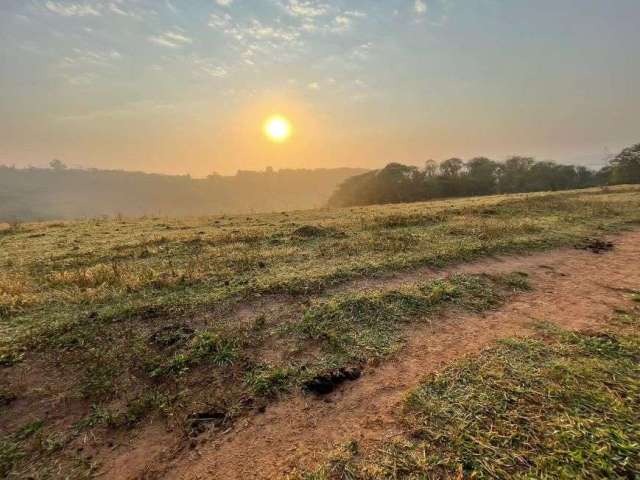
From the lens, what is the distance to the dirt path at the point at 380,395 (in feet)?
13.2

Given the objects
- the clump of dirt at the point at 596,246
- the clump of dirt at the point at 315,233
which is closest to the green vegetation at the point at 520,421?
the clump of dirt at the point at 596,246

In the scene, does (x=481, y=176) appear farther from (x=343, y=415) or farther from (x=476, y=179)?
(x=343, y=415)

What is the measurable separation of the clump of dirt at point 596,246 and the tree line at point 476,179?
2638 inches

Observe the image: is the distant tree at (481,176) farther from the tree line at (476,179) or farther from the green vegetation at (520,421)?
the green vegetation at (520,421)

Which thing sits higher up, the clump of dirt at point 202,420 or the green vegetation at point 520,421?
the green vegetation at point 520,421

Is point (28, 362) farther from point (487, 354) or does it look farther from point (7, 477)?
point (487, 354)

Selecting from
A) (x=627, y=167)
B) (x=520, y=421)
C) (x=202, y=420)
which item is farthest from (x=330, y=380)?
(x=627, y=167)

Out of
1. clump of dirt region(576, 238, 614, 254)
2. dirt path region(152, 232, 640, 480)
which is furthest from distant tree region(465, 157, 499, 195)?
dirt path region(152, 232, 640, 480)

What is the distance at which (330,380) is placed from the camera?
17.5 feet

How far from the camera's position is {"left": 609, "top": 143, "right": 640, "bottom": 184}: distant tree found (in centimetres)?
7225

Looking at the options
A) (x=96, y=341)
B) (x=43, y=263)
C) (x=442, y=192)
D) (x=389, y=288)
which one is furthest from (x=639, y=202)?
(x=442, y=192)

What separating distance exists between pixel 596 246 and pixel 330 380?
43.9 feet

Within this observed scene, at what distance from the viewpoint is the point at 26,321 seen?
7320 mm

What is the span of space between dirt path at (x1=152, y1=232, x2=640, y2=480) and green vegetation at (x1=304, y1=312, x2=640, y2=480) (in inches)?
12.4
